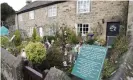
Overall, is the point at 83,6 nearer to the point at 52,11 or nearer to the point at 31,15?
the point at 52,11

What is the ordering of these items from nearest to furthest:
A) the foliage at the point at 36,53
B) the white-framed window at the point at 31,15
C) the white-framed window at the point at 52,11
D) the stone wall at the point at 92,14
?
the foliage at the point at 36,53 < the stone wall at the point at 92,14 < the white-framed window at the point at 52,11 < the white-framed window at the point at 31,15

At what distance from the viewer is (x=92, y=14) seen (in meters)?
13.4

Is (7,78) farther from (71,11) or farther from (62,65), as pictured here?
(71,11)

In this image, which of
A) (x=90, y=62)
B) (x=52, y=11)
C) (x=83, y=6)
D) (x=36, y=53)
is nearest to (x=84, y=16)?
(x=83, y=6)

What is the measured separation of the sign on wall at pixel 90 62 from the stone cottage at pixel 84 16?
8.13 m

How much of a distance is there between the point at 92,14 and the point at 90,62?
36.0 feet

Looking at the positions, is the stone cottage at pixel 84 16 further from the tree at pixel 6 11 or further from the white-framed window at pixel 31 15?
the tree at pixel 6 11

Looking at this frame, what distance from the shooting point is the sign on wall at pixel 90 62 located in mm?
2830

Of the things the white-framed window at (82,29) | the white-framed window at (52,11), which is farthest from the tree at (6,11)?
the white-framed window at (82,29)

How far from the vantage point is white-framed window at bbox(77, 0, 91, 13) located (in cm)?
1376

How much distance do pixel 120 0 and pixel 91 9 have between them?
2604mm

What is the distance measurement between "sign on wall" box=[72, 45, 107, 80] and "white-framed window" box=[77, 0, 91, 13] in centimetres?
1104

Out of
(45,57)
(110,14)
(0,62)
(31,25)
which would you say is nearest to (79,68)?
(45,57)

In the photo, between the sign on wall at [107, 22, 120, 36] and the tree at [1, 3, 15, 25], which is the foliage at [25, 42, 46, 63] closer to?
the sign on wall at [107, 22, 120, 36]
